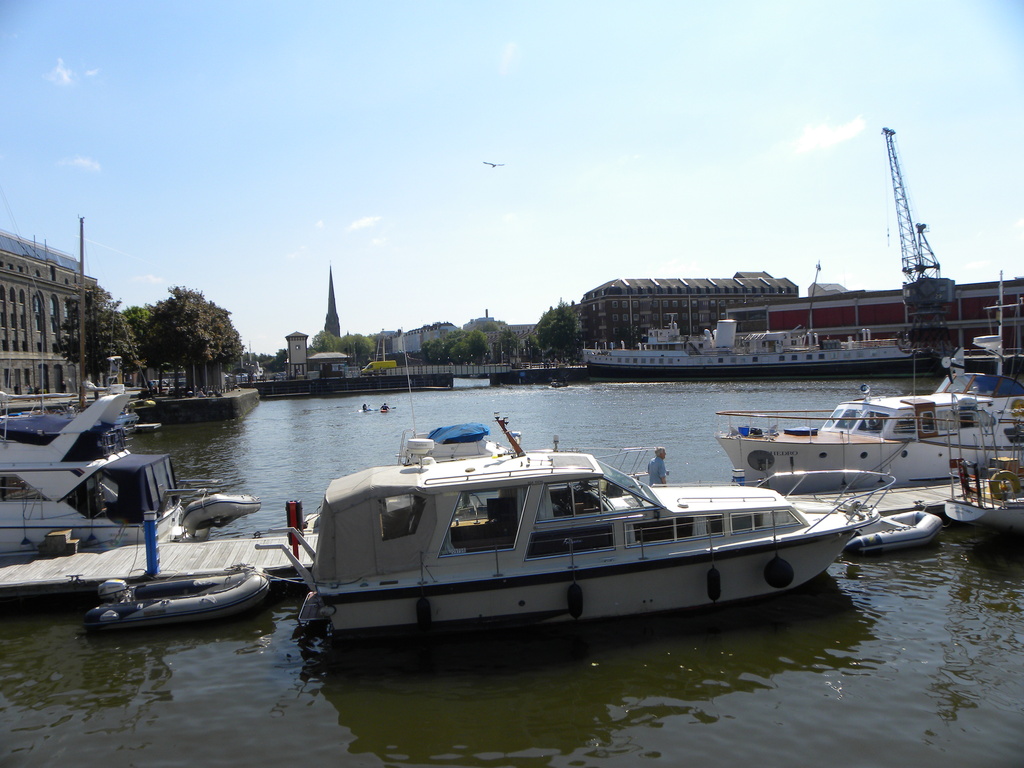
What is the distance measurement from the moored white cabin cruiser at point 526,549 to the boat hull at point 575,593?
0.02 m

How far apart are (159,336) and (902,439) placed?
54.3 meters

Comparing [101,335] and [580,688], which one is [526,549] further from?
[101,335]

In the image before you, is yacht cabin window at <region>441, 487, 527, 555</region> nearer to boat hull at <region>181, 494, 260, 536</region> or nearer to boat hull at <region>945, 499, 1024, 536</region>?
boat hull at <region>181, 494, 260, 536</region>

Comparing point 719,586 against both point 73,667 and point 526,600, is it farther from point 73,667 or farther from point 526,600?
point 73,667

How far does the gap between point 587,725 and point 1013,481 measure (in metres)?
11.2

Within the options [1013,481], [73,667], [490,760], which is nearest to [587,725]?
[490,760]

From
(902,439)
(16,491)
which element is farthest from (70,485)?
(902,439)

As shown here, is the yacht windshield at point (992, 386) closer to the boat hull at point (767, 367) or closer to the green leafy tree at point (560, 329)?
the boat hull at point (767, 367)

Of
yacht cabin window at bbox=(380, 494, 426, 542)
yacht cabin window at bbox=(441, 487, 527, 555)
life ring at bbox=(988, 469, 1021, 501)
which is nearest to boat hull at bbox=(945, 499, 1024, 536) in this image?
life ring at bbox=(988, 469, 1021, 501)

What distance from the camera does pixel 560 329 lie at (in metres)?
123

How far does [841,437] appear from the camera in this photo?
19.4 metres

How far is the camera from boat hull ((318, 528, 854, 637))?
9984 mm

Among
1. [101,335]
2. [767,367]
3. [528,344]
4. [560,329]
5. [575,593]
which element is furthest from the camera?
[528,344]

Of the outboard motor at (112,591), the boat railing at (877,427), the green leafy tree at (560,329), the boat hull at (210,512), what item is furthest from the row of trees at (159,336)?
the green leafy tree at (560,329)
